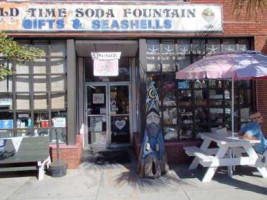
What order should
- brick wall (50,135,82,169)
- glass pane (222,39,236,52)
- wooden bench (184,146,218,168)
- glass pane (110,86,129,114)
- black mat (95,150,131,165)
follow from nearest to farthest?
wooden bench (184,146,218,168)
brick wall (50,135,82,169)
black mat (95,150,131,165)
glass pane (222,39,236,52)
glass pane (110,86,129,114)

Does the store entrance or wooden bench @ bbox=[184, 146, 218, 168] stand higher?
the store entrance

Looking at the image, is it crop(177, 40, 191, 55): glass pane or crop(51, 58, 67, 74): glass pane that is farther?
crop(177, 40, 191, 55): glass pane

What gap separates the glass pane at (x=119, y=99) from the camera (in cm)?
1130

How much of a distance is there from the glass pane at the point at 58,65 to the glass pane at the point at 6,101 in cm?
129

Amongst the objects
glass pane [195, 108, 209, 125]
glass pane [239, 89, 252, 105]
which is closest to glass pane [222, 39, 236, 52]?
glass pane [239, 89, 252, 105]

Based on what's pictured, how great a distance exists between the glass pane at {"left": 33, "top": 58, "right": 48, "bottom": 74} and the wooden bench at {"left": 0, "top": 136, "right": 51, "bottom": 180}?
5.96ft

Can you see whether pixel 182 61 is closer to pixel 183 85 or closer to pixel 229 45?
pixel 183 85

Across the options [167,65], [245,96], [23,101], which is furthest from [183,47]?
[23,101]

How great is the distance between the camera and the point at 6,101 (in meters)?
Answer: 8.98

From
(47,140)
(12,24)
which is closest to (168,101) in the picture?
(47,140)

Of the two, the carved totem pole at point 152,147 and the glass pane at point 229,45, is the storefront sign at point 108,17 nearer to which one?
the glass pane at point 229,45

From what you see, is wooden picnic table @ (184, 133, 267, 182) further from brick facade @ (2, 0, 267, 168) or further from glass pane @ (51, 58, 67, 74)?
glass pane @ (51, 58, 67, 74)

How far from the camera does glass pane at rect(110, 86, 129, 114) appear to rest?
37.1 ft

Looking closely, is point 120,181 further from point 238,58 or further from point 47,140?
point 238,58
